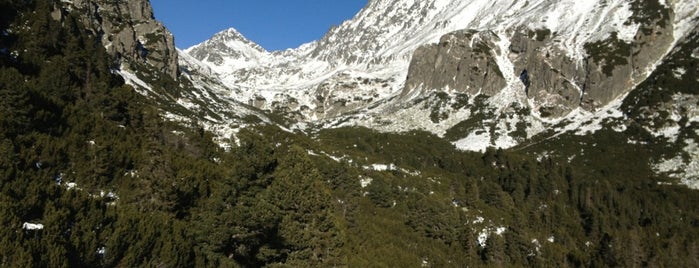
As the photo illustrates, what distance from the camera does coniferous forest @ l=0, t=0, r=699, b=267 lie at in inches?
733

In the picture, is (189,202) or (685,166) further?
(685,166)

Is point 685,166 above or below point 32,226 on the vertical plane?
below

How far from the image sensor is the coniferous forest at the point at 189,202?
1861 centimetres

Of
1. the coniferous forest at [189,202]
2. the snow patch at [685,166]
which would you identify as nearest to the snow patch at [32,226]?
the coniferous forest at [189,202]

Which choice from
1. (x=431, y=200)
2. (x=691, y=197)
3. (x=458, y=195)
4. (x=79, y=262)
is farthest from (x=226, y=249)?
(x=691, y=197)

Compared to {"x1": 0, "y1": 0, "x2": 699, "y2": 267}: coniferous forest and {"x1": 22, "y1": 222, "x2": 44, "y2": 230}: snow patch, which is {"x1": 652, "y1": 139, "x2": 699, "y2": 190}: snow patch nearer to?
{"x1": 0, "y1": 0, "x2": 699, "y2": 267}: coniferous forest

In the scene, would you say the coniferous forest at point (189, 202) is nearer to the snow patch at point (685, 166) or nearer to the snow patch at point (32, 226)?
the snow patch at point (32, 226)

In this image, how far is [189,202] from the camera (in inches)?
1146

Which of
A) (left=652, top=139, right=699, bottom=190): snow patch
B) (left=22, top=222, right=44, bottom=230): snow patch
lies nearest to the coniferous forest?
(left=22, top=222, right=44, bottom=230): snow patch

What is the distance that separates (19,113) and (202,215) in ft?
37.5

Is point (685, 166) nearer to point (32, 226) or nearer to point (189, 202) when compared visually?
point (189, 202)

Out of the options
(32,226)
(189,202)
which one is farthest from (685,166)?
(32,226)

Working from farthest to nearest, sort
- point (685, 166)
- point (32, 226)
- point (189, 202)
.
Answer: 1. point (685, 166)
2. point (189, 202)
3. point (32, 226)

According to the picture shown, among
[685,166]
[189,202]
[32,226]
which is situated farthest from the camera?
[685,166]
